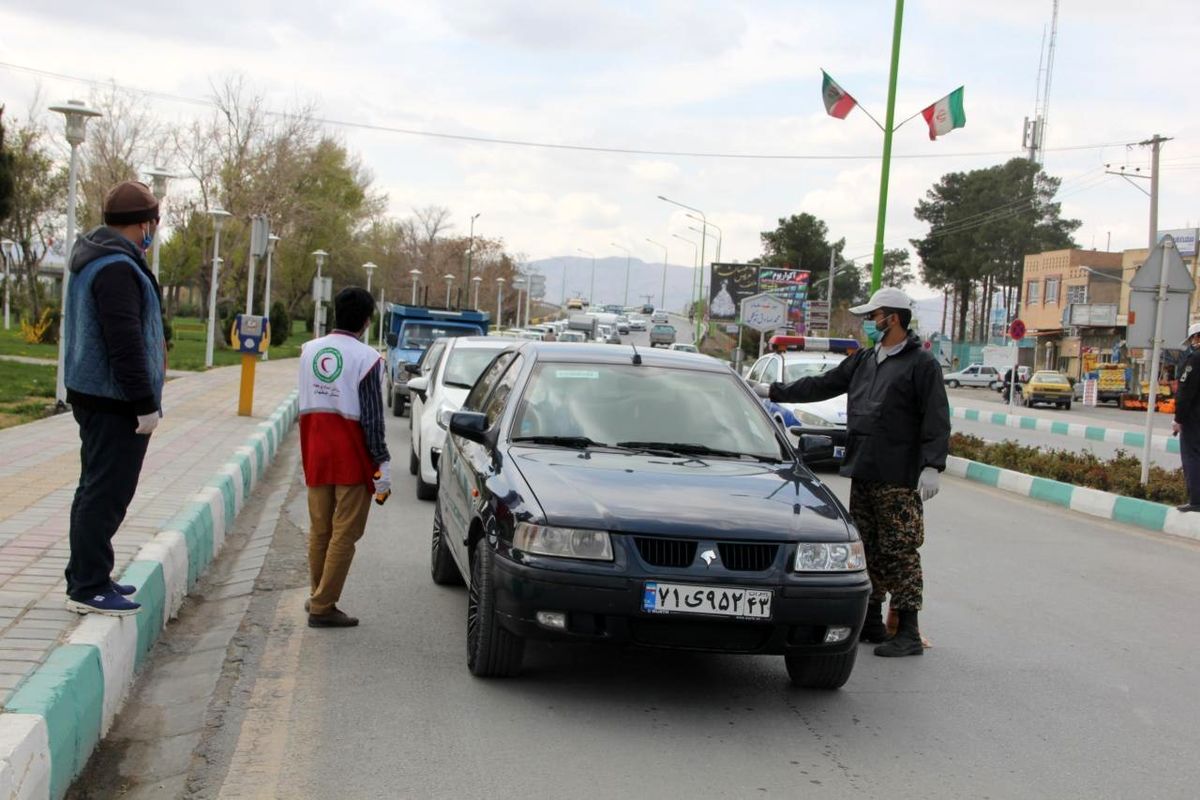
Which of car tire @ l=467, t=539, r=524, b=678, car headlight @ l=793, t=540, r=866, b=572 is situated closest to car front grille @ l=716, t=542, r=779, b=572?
car headlight @ l=793, t=540, r=866, b=572

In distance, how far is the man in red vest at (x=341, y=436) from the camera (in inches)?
247

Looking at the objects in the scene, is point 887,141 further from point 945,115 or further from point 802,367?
point 802,367

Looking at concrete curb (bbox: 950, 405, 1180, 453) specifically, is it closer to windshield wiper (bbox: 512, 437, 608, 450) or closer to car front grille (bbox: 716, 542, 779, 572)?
windshield wiper (bbox: 512, 437, 608, 450)

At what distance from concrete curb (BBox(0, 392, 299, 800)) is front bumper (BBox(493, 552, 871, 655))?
5.19 ft

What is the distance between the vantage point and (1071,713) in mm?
5527

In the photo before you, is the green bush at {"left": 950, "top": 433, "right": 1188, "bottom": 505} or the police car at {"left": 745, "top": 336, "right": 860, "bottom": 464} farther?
the police car at {"left": 745, "top": 336, "right": 860, "bottom": 464}

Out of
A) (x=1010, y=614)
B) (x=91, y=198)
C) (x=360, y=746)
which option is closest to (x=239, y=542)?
(x=360, y=746)

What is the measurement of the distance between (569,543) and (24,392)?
15.6 metres

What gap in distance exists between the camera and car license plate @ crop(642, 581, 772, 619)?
489cm

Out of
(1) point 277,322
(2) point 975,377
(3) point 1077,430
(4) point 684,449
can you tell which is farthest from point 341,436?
(2) point 975,377

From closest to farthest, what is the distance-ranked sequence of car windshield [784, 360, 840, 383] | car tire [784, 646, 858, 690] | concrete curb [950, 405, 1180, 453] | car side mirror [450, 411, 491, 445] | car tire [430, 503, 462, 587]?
car tire [784, 646, 858, 690]
car side mirror [450, 411, 491, 445]
car tire [430, 503, 462, 587]
car windshield [784, 360, 840, 383]
concrete curb [950, 405, 1180, 453]

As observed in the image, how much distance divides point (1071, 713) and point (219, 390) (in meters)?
19.9

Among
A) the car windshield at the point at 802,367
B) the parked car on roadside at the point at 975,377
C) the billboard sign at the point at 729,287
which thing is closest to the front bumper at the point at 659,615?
the car windshield at the point at 802,367

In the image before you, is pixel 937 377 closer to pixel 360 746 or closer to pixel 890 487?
pixel 890 487
